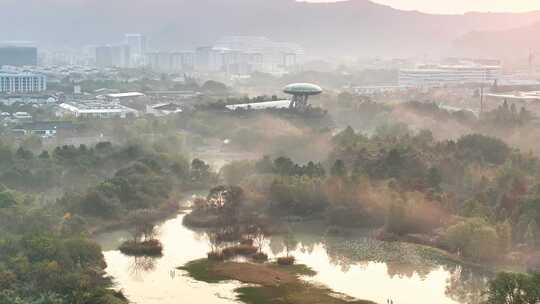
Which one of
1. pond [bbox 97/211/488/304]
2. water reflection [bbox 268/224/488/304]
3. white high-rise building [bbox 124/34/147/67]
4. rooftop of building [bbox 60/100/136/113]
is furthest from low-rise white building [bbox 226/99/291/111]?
white high-rise building [bbox 124/34/147/67]

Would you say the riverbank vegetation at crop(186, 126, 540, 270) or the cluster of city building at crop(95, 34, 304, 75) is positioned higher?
the cluster of city building at crop(95, 34, 304, 75)

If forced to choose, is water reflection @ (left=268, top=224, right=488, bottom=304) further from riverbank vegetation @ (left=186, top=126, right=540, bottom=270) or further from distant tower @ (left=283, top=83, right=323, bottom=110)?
distant tower @ (left=283, top=83, right=323, bottom=110)

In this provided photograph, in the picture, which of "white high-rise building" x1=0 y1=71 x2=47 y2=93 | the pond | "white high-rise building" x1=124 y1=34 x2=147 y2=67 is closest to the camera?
the pond

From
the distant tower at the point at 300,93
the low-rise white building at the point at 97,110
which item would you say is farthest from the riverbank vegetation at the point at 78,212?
the distant tower at the point at 300,93

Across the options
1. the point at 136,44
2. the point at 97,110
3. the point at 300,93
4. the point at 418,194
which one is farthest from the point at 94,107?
the point at 136,44

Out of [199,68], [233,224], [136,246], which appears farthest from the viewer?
[199,68]

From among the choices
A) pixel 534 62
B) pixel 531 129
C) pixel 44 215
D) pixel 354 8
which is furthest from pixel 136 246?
pixel 354 8

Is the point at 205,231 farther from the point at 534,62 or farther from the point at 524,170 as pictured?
the point at 534,62
